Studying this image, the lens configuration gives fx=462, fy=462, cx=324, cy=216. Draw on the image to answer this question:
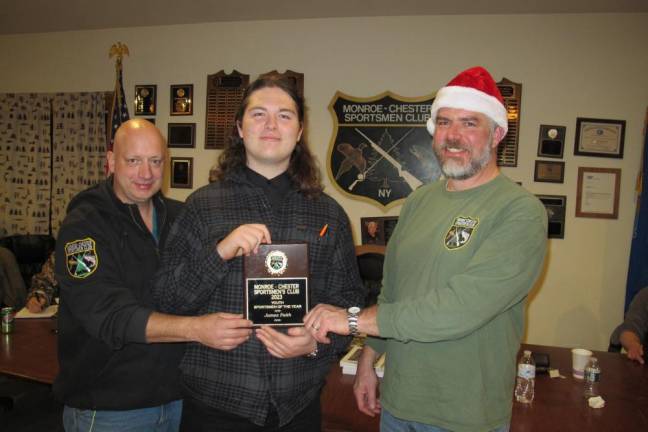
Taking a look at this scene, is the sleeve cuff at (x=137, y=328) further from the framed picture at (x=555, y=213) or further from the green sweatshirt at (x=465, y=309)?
the framed picture at (x=555, y=213)

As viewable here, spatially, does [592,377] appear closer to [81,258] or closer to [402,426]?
[402,426]

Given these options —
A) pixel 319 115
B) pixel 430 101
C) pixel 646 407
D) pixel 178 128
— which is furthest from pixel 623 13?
pixel 178 128

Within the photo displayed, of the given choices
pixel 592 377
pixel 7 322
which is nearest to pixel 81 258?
pixel 7 322

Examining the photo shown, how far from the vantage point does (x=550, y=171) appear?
4.14 metres

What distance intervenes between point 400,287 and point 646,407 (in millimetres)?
1313

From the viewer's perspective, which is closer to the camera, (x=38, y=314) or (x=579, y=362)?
(x=579, y=362)

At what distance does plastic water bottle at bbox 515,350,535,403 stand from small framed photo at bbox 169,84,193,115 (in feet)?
12.8

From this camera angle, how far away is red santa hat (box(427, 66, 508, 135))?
5.14ft

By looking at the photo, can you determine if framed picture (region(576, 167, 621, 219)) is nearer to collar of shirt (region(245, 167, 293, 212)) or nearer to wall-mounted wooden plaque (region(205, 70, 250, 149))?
wall-mounted wooden plaque (region(205, 70, 250, 149))

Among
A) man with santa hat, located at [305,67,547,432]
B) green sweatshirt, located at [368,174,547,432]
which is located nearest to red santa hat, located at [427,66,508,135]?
man with santa hat, located at [305,67,547,432]

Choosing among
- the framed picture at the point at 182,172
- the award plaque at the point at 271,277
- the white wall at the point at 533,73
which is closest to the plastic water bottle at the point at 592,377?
the award plaque at the point at 271,277

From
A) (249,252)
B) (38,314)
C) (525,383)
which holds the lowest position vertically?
(38,314)

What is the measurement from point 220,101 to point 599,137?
11.6 feet

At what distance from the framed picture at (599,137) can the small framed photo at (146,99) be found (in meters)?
4.10
